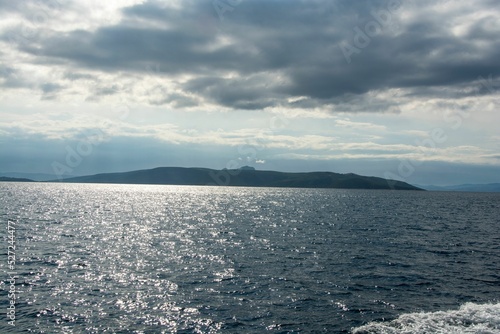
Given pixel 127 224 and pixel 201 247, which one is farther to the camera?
pixel 127 224

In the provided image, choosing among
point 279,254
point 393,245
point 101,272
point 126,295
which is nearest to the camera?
point 126,295

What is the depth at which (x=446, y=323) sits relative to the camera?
32719mm

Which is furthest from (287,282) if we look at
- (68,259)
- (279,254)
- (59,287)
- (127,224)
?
(127,224)

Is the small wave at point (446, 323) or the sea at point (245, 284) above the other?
the small wave at point (446, 323)

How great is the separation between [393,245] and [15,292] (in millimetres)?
62741

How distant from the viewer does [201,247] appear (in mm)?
69938

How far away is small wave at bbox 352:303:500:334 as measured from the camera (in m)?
31.1

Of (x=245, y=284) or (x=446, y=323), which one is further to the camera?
(x=245, y=284)

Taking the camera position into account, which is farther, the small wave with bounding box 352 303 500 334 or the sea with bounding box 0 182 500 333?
the sea with bounding box 0 182 500 333

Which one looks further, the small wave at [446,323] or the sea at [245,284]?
the sea at [245,284]

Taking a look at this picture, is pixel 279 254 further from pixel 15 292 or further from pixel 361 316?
pixel 15 292

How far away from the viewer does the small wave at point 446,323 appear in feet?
102

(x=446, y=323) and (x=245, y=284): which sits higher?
(x=446, y=323)

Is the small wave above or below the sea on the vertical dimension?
above
